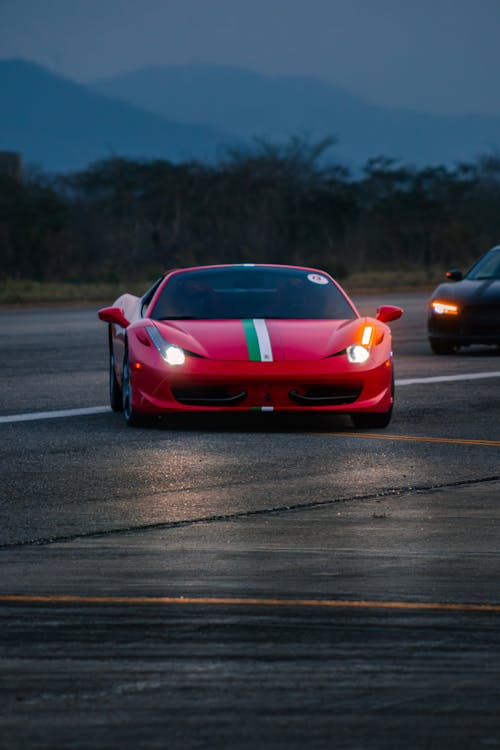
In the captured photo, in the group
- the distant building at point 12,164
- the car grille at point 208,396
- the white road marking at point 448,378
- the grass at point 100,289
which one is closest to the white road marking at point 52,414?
the car grille at point 208,396

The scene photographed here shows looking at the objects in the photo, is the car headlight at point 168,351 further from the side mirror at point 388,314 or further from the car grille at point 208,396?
the side mirror at point 388,314

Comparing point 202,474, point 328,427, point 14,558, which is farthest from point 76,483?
point 328,427

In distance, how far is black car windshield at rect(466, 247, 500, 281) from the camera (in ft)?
68.3

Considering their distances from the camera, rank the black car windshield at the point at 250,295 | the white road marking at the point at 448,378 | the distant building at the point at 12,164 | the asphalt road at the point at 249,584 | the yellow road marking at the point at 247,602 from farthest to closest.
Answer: the distant building at the point at 12,164 < the white road marking at the point at 448,378 < the black car windshield at the point at 250,295 < the yellow road marking at the point at 247,602 < the asphalt road at the point at 249,584

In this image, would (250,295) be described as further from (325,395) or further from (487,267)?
(487,267)

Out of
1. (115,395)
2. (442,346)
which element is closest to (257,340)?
(115,395)

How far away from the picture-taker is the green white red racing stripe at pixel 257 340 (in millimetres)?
12242

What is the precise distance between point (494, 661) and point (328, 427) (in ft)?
24.5

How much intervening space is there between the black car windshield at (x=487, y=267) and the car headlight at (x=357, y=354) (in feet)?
28.0

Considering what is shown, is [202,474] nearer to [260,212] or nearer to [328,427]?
[328,427]

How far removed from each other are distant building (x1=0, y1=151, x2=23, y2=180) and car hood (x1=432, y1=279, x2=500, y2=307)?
46.9 meters

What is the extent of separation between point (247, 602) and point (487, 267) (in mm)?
15364

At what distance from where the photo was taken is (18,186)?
61875 mm

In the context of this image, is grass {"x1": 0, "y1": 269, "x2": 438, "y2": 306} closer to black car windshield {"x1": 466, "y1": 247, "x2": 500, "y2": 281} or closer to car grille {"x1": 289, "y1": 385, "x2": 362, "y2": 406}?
black car windshield {"x1": 466, "y1": 247, "x2": 500, "y2": 281}
